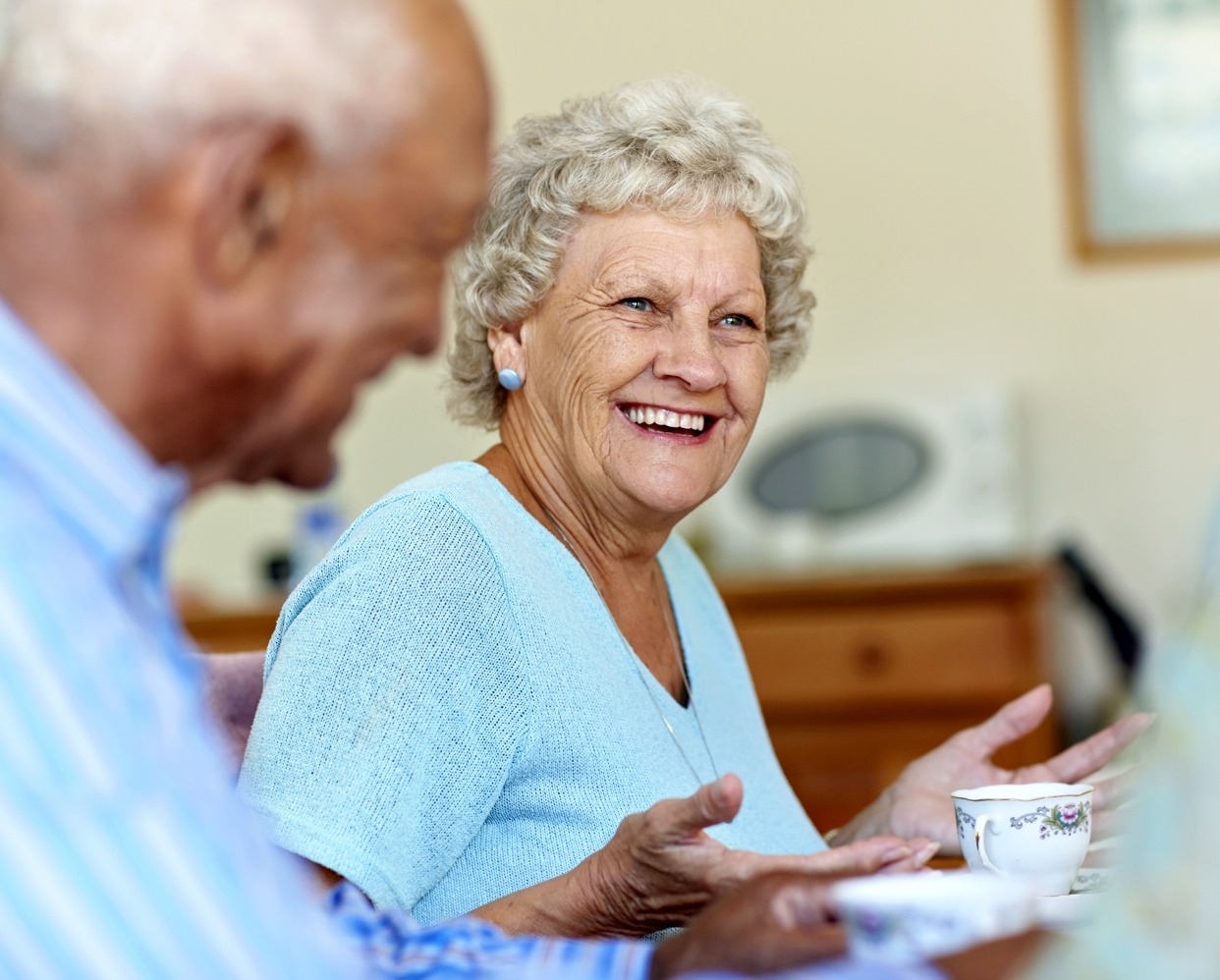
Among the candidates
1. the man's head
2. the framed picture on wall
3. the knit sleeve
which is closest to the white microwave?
the framed picture on wall

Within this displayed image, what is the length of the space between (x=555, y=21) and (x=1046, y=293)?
1379 mm

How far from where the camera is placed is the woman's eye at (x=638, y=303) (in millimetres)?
1511

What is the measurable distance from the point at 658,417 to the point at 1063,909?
2.18 feet

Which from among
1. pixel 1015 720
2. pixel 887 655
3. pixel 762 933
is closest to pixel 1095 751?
pixel 1015 720

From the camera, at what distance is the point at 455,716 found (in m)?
1.21

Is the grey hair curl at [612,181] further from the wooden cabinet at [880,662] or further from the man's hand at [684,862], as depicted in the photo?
the wooden cabinet at [880,662]

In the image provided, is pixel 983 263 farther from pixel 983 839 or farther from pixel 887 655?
pixel 983 839

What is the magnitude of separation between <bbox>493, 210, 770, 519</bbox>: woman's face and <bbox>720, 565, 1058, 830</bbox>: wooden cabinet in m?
1.83

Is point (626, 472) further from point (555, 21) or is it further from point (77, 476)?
point (555, 21)

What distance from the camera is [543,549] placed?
4.64 feet

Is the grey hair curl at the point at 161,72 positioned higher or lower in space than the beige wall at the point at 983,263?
higher

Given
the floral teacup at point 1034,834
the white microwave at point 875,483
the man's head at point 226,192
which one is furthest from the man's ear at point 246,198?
the white microwave at point 875,483

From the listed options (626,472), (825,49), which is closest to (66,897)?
(626,472)

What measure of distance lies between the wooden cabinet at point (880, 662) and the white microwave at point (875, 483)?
7.9 inches
